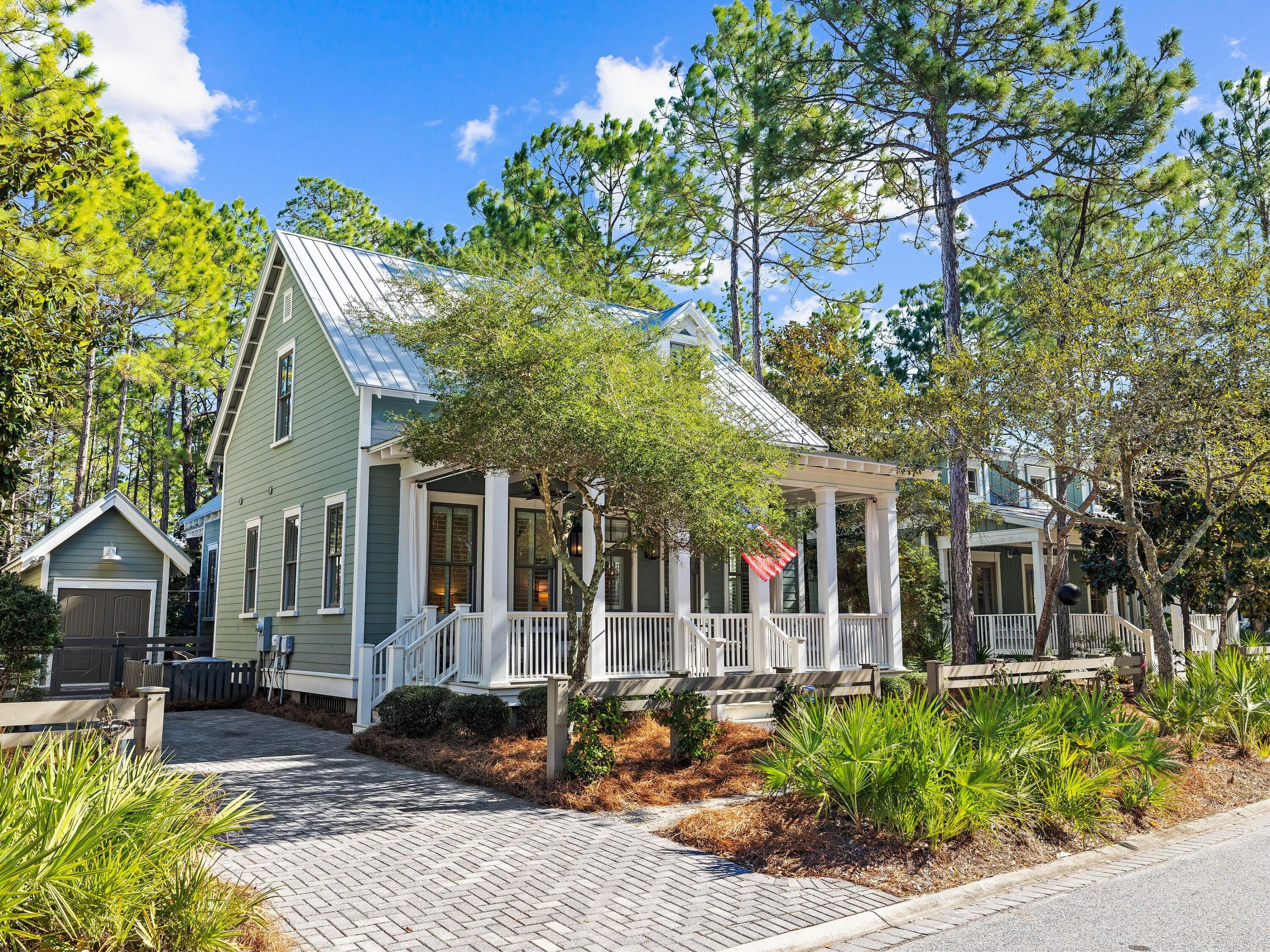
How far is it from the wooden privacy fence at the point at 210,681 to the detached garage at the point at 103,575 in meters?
2.55

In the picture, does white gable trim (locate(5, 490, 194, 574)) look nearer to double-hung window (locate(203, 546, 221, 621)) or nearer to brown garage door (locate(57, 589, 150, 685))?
brown garage door (locate(57, 589, 150, 685))

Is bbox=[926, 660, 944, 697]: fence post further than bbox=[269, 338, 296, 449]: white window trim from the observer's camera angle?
No

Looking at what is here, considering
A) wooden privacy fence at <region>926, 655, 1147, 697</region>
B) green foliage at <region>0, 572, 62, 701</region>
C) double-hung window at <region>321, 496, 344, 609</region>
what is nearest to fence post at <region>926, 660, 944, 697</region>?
wooden privacy fence at <region>926, 655, 1147, 697</region>

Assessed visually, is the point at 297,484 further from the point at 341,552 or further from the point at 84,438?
the point at 84,438

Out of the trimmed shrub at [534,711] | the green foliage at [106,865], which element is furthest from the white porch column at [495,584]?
the green foliage at [106,865]

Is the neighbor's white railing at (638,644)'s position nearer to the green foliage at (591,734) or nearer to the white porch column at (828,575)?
the white porch column at (828,575)

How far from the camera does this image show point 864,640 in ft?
52.9

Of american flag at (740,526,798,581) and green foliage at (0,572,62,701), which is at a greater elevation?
american flag at (740,526,798,581)

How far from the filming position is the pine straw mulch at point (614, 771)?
29.5ft

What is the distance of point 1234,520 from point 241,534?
65.2ft

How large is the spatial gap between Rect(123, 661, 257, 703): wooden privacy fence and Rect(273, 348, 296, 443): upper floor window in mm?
4552

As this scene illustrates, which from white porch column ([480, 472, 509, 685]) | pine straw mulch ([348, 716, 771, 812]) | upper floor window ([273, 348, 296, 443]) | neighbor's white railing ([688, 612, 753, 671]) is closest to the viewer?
pine straw mulch ([348, 716, 771, 812])

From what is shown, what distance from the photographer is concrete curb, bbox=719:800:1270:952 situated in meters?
5.21

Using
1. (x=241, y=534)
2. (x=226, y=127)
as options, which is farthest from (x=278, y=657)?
(x=226, y=127)
